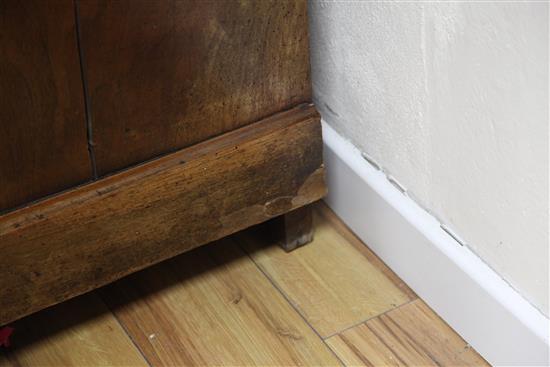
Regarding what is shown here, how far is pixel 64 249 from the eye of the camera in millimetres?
1088

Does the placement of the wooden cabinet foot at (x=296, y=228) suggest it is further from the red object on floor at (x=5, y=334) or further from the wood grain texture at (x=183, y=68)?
the red object on floor at (x=5, y=334)

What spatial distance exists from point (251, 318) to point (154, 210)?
0.66 ft

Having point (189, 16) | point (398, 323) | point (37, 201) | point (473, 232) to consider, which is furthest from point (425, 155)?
point (37, 201)

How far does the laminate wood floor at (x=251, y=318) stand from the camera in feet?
3.86

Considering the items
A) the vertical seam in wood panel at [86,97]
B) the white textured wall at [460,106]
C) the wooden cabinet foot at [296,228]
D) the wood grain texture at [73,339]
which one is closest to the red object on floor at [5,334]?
the wood grain texture at [73,339]

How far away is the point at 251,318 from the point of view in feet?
4.02

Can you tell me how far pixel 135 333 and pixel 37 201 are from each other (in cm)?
24

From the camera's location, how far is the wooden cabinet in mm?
979

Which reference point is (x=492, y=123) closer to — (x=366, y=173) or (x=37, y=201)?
(x=366, y=173)

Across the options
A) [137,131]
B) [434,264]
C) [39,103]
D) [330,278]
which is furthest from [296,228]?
[39,103]

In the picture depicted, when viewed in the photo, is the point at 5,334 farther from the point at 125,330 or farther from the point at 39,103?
the point at 39,103

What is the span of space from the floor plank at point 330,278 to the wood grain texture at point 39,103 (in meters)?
0.33

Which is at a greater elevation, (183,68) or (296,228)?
(183,68)

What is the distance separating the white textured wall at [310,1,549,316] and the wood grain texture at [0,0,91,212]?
0.36 m
